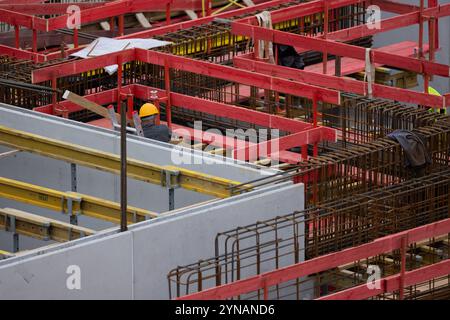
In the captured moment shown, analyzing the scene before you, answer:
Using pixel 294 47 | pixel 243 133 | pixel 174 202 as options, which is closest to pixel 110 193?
pixel 174 202

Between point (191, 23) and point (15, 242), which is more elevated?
point (191, 23)

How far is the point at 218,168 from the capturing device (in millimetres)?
28500

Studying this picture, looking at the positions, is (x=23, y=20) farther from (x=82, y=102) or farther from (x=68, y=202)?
(x=68, y=202)

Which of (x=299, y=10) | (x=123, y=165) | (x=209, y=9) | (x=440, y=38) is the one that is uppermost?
(x=123, y=165)

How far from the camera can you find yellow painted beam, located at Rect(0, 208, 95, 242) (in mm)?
26500

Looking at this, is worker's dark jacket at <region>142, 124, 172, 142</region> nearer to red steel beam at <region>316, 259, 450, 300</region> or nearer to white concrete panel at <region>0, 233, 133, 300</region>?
white concrete panel at <region>0, 233, 133, 300</region>

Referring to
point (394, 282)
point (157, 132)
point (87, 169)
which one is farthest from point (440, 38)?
point (394, 282)

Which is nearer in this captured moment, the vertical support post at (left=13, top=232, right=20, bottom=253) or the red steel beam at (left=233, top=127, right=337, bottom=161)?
the vertical support post at (left=13, top=232, right=20, bottom=253)

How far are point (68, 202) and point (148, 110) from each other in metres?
4.16

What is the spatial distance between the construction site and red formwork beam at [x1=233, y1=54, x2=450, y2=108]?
0.03 metres

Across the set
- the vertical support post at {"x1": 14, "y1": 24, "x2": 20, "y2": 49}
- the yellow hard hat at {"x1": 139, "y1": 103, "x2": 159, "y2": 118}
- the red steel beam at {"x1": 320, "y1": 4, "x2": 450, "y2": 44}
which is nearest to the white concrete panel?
the yellow hard hat at {"x1": 139, "y1": 103, "x2": 159, "y2": 118}

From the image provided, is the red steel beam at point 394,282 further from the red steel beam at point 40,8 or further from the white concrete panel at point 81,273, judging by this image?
the red steel beam at point 40,8

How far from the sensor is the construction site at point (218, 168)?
85.8 ft
